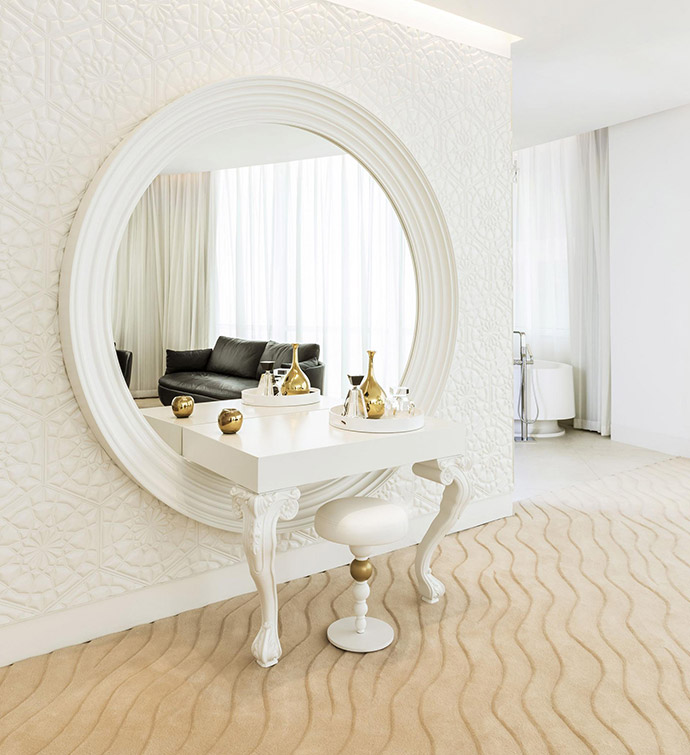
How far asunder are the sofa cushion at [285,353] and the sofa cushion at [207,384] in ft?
0.31

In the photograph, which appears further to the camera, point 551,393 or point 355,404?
point 551,393

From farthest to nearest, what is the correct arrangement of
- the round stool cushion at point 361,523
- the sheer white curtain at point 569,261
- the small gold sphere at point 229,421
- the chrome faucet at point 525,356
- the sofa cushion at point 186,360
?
the chrome faucet at point 525,356 → the sheer white curtain at point 569,261 → the sofa cushion at point 186,360 → the small gold sphere at point 229,421 → the round stool cushion at point 361,523

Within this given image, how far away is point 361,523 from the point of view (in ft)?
7.04

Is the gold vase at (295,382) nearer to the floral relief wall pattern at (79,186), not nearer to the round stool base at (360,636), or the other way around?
the floral relief wall pattern at (79,186)

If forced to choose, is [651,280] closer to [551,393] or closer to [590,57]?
[551,393]

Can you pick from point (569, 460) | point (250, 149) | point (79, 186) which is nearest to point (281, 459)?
point (79, 186)

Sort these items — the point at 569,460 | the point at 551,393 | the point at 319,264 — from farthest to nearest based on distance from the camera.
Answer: the point at 551,393
the point at 569,460
the point at 319,264

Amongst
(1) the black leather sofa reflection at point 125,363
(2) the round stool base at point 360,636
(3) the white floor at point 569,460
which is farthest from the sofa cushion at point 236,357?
(3) the white floor at point 569,460

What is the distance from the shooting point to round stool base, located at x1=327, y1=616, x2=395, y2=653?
2.18m

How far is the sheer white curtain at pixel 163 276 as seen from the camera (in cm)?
233

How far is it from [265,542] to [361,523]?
0.32 metres

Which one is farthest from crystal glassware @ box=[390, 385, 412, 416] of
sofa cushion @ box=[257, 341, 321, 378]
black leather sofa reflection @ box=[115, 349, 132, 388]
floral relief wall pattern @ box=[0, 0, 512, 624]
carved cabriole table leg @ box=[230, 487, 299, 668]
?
black leather sofa reflection @ box=[115, 349, 132, 388]

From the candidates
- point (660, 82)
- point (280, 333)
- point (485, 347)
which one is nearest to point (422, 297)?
point (485, 347)

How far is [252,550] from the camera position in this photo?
6.62 ft
